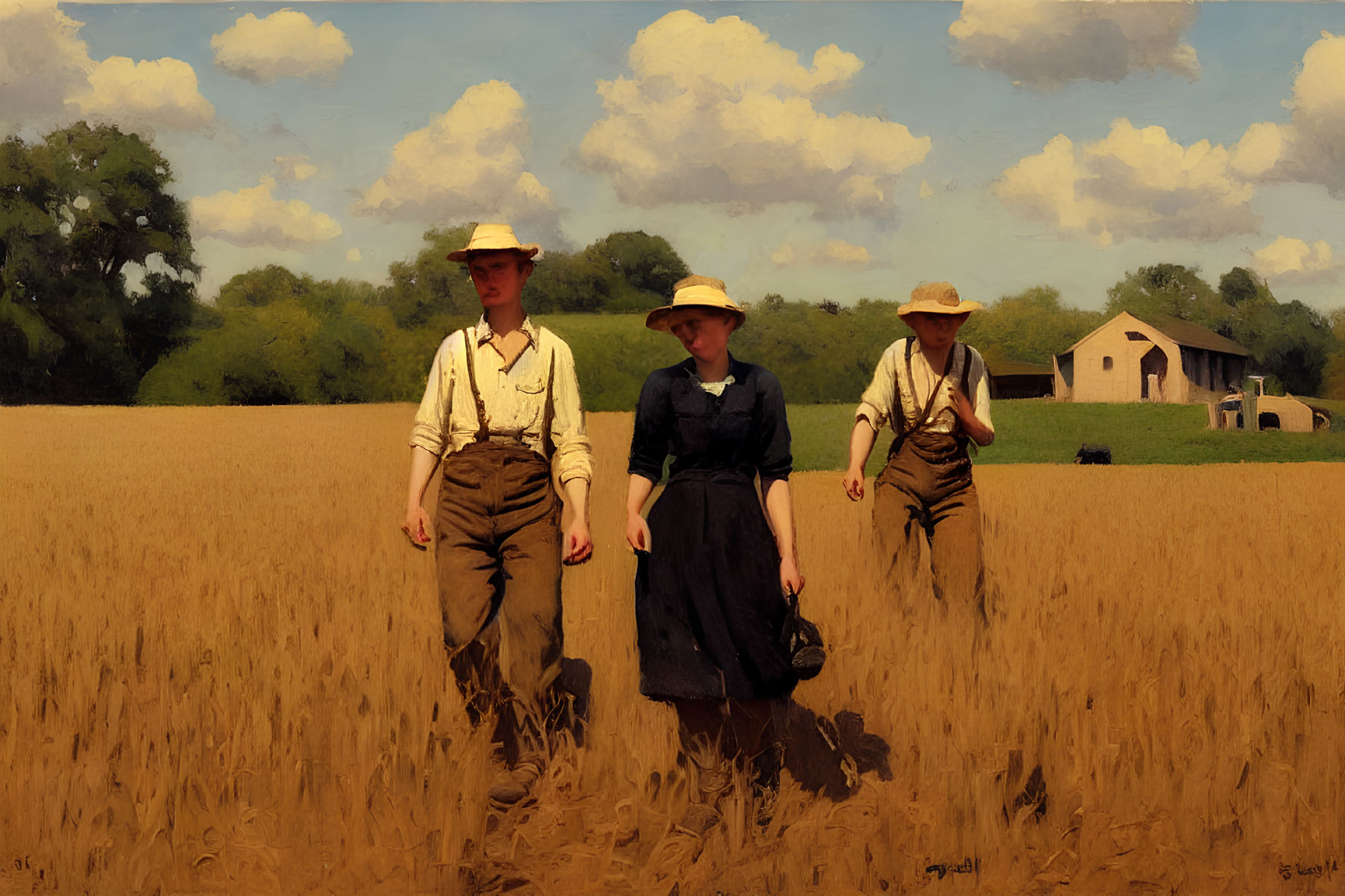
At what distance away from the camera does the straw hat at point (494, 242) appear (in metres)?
4.36

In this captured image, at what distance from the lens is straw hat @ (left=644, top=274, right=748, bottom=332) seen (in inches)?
153

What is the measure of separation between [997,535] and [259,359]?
52737 millimetres

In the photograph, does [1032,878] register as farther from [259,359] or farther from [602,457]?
[259,359]

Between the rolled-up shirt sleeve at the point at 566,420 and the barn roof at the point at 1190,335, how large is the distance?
5156cm

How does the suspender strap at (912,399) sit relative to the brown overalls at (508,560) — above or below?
above

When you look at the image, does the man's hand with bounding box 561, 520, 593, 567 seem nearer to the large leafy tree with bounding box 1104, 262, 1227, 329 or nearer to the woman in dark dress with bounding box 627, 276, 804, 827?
the woman in dark dress with bounding box 627, 276, 804, 827

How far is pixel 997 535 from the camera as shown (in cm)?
1095

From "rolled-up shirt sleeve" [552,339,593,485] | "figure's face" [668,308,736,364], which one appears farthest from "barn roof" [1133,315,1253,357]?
"figure's face" [668,308,736,364]

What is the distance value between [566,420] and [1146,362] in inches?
2070

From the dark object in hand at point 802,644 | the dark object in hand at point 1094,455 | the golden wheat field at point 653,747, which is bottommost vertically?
the golden wheat field at point 653,747

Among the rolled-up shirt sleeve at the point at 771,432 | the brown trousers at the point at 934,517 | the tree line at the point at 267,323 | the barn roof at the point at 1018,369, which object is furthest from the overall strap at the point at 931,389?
the barn roof at the point at 1018,369

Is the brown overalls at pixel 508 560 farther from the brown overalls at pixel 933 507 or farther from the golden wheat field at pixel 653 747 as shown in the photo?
the brown overalls at pixel 933 507

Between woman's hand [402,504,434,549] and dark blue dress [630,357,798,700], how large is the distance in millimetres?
899

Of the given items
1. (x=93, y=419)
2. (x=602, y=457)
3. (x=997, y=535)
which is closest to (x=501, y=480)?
(x=997, y=535)
